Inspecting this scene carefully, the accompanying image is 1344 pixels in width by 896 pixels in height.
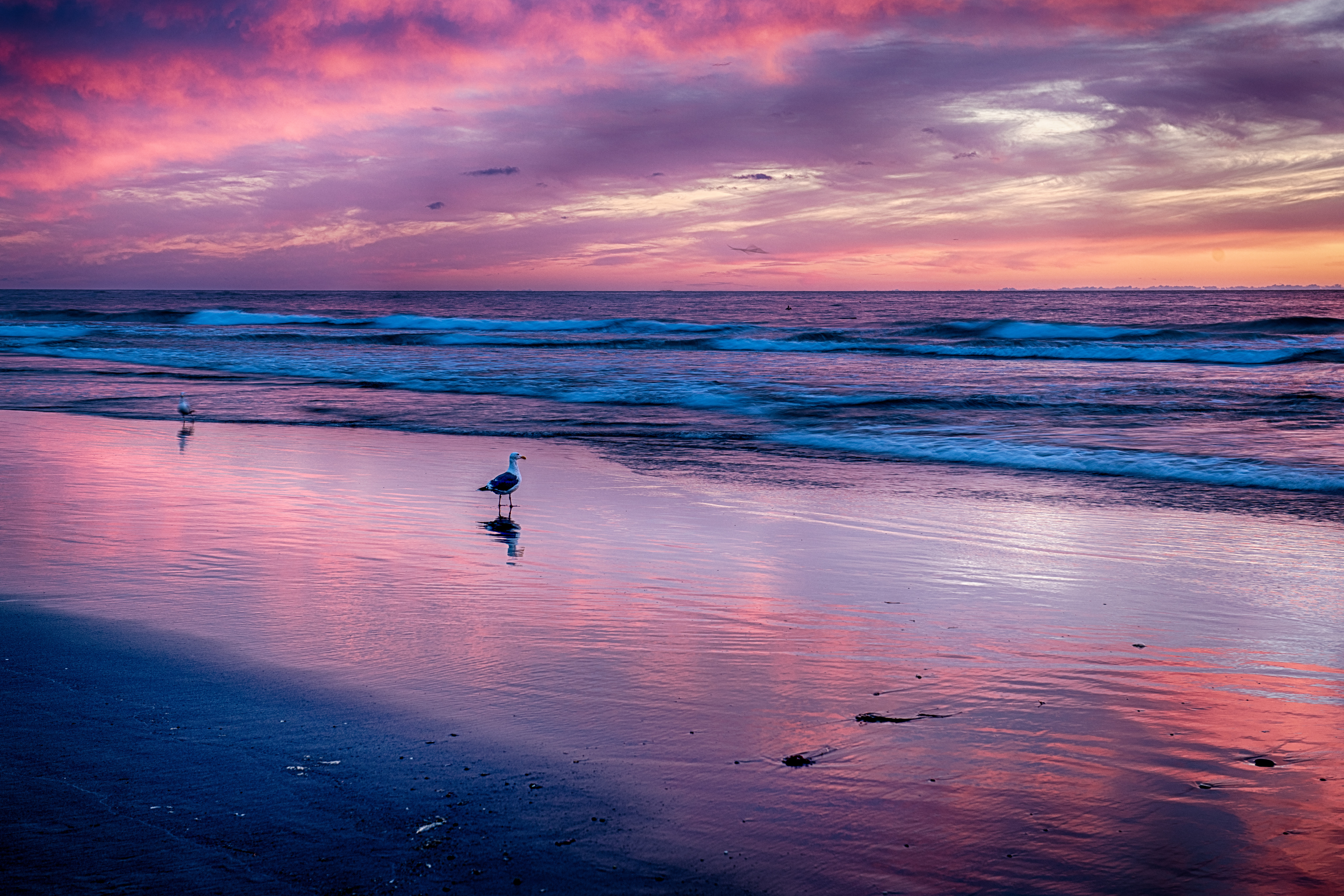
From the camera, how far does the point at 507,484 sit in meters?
8.58

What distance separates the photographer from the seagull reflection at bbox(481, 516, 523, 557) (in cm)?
691

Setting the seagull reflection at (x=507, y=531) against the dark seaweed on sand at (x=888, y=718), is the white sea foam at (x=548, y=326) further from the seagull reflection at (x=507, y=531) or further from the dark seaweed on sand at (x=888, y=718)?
the dark seaweed on sand at (x=888, y=718)

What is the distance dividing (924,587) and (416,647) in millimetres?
3180

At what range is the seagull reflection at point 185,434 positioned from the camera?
11.5 meters

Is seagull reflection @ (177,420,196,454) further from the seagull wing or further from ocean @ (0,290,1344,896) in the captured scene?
the seagull wing

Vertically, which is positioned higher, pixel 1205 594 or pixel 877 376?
pixel 877 376

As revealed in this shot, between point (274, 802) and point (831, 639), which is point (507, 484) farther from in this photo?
point (274, 802)

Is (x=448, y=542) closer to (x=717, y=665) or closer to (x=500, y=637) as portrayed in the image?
(x=500, y=637)

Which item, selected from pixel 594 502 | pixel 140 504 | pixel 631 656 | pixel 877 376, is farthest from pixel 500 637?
pixel 877 376

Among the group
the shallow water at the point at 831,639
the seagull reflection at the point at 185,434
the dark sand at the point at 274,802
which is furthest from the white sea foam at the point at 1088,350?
the dark sand at the point at 274,802

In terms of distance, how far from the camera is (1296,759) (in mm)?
3613

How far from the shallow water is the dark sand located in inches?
9.4

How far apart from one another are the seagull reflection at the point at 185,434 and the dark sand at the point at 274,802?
799cm

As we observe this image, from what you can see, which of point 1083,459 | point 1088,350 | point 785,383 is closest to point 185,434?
point 1083,459
